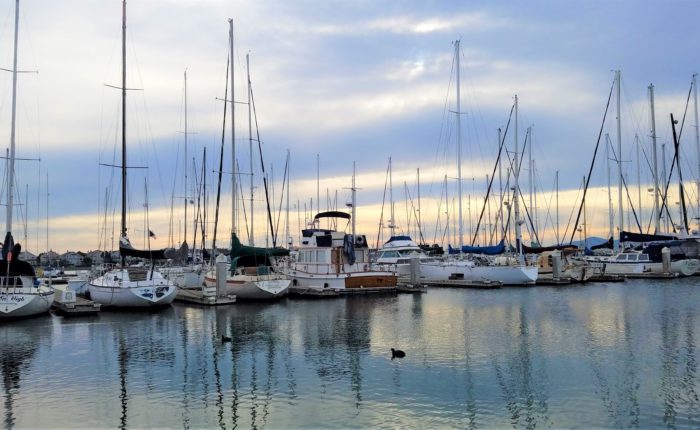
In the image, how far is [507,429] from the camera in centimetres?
1163

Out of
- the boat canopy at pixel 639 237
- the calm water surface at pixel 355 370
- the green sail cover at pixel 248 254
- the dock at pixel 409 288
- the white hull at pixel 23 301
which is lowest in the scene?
the calm water surface at pixel 355 370

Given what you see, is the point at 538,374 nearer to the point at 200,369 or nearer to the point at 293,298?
the point at 200,369

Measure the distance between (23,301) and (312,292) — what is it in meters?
17.6

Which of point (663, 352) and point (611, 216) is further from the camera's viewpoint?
point (611, 216)

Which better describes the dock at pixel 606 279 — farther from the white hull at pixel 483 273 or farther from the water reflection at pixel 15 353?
the water reflection at pixel 15 353

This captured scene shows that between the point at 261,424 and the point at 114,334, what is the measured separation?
14747 millimetres

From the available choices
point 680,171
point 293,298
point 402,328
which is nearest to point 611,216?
point 680,171

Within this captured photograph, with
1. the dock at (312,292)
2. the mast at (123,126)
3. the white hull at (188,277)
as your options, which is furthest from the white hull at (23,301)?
the white hull at (188,277)

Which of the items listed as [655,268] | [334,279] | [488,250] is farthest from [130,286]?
[655,268]

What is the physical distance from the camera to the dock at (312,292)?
4016cm

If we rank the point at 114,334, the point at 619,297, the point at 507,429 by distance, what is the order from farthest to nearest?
the point at 619,297 < the point at 114,334 < the point at 507,429

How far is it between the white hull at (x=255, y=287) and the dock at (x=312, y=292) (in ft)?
7.90

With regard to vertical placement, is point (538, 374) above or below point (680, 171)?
below

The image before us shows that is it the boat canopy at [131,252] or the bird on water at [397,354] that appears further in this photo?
the boat canopy at [131,252]
